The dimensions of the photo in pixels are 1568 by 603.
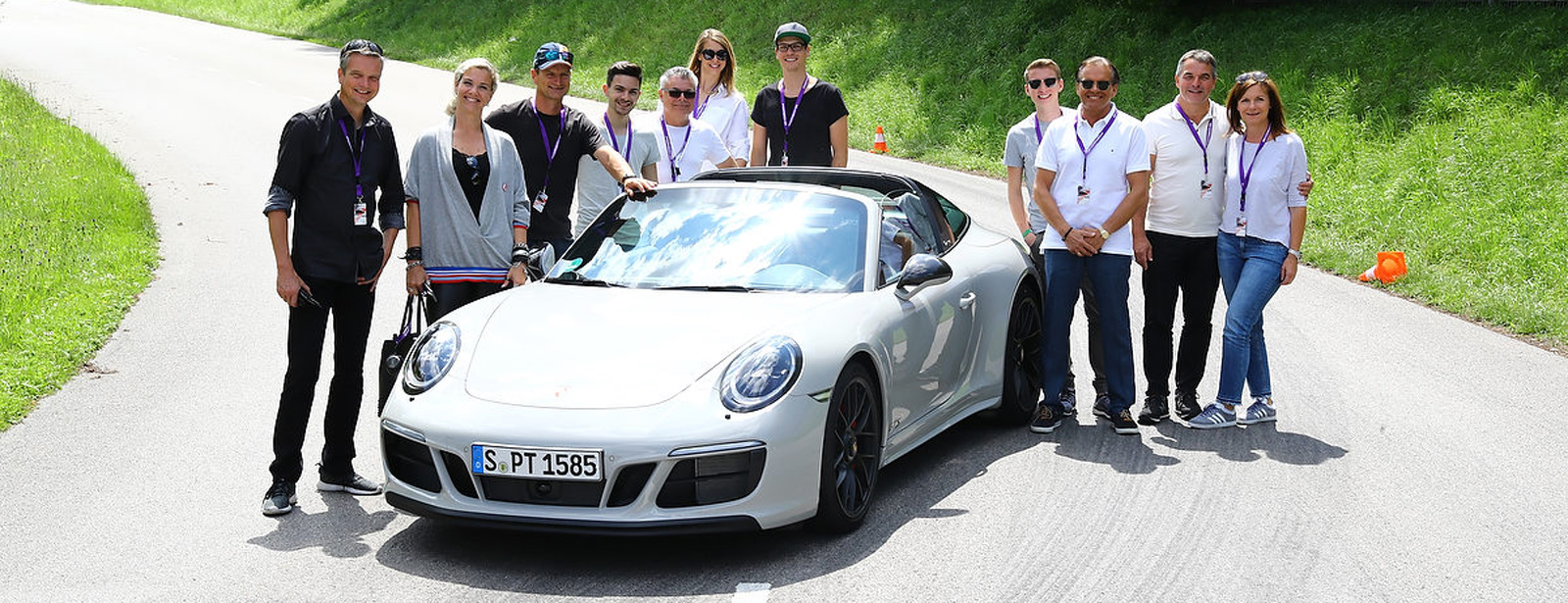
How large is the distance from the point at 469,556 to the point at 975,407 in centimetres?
272

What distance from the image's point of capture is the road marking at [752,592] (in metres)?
5.11

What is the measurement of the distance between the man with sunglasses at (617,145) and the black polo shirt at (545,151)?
44 centimetres

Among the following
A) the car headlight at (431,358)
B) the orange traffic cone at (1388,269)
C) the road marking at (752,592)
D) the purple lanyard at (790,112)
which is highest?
the purple lanyard at (790,112)

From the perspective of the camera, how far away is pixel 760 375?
554 centimetres

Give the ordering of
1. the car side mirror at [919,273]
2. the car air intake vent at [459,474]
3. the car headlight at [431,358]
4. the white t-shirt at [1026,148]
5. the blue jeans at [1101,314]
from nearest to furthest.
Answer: the car air intake vent at [459,474] → the car headlight at [431,358] → the car side mirror at [919,273] → the blue jeans at [1101,314] → the white t-shirt at [1026,148]

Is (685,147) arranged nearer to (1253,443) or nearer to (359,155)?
(359,155)

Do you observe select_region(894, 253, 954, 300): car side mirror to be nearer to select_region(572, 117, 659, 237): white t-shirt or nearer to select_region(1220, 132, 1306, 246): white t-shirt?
select_region(1220, 132, 1306, 246): white t-shirt

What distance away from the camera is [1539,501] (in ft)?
21.1

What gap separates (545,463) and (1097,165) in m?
3.46

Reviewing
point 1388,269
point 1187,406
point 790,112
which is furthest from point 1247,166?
point 1388,269

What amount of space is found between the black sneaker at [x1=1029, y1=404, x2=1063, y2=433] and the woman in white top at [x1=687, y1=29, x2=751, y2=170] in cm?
269

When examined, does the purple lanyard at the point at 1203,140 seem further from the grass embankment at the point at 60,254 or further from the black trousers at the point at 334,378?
the grass embankment at the point at 60,254

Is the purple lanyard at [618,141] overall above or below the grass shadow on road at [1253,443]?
above

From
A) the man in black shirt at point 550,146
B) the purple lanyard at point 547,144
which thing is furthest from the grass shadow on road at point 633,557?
the purple lanyard at point 547,144
